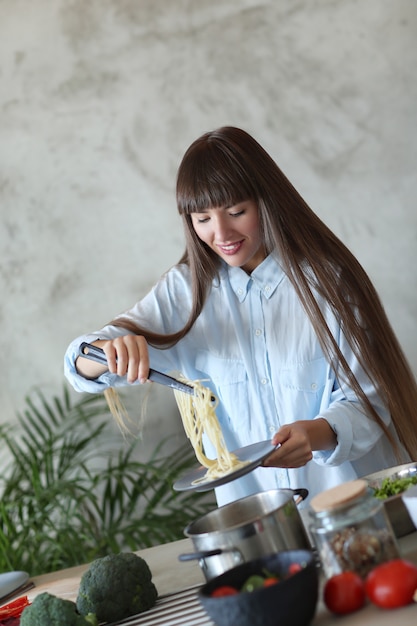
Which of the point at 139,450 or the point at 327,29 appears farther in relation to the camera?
the point at 139,450

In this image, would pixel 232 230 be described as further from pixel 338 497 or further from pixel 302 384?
pixel 338 497

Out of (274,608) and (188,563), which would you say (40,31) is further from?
(274,608)

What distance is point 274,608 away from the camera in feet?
Answer: 3.92

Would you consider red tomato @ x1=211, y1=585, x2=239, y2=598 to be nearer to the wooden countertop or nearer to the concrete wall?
the wooden countertop

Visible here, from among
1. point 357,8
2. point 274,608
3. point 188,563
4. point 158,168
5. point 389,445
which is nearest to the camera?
point 274,608

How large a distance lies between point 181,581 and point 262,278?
92 centimetres

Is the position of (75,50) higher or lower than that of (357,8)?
higher

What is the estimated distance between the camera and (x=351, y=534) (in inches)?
50.4

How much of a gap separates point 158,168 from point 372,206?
3.12 feet

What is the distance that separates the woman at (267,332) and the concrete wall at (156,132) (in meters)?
1.20

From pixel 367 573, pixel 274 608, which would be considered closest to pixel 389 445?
pixel 367 573

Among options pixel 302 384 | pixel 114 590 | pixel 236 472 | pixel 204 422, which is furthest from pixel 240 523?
pixel 302 384

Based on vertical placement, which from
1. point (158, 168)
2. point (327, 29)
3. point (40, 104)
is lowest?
point (158, 168)

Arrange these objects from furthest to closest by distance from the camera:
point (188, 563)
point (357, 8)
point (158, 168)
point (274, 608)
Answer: point (158, 168) → point (357, 8) → point (188, 563) → point (274, 608)
